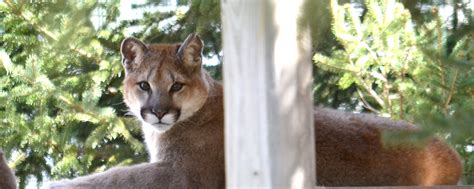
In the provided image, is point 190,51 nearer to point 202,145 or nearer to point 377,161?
point 202,145

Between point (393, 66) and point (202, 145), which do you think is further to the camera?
point (393, 66)

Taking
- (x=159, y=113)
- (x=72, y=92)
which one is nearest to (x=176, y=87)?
(x=159, y=113)

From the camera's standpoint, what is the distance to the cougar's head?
17.2 ft

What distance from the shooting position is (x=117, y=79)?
8.05 m

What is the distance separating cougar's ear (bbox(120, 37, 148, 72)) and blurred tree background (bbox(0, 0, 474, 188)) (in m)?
0.90

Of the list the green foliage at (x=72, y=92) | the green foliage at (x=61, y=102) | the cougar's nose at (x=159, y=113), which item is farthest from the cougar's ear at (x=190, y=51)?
the green foliage at (x=61, y=102)

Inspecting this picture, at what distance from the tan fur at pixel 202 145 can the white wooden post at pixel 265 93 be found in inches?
75.6

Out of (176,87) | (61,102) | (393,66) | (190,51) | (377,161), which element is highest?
(190,51)

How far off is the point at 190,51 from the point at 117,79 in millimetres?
2790

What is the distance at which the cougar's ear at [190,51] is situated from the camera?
5.34 m

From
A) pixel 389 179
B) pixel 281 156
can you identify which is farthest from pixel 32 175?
pixel 281 156

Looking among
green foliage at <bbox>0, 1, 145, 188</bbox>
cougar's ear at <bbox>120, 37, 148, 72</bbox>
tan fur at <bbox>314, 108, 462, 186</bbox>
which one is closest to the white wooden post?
tan fur at <bbox>314, 108, 462, 186</bbox>

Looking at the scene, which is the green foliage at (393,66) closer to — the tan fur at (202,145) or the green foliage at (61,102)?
the tan fur at (202,145)

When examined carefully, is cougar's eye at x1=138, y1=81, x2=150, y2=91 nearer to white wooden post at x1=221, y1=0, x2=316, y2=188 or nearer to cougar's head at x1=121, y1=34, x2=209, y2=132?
cougar's head at x1=121, y1=34, x2=209, y2=132
